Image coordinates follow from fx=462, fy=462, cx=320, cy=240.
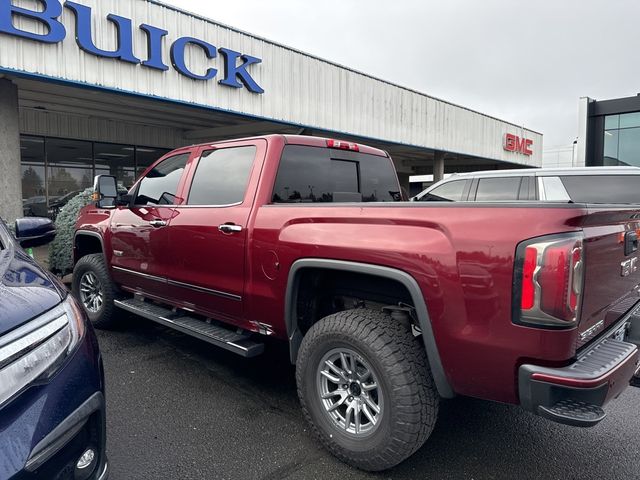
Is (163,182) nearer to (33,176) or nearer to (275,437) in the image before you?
(275,437)

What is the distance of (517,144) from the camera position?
23562mm

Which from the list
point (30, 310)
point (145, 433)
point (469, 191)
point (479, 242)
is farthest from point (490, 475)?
point (469, 191)

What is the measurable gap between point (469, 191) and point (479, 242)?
4.75 meters

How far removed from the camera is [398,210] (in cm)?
247

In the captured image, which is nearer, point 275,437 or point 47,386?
point 47,386

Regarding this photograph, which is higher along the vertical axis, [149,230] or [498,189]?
[498,189]

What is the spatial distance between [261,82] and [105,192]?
7.79m

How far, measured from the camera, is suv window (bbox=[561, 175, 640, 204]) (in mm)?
5473

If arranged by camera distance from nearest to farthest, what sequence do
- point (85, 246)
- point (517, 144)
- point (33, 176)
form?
point (85, 246), point (33, 176), point (517, 144)

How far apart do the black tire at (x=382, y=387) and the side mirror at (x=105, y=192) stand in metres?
2.82

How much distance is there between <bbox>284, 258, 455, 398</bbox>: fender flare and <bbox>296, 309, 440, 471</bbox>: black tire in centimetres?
11

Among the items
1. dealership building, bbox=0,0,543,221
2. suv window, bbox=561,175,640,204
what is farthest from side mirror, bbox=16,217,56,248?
dealership building, bbox=0,0,543,221

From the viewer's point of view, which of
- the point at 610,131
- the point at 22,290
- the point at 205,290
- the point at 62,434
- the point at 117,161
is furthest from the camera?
the point at 610,131

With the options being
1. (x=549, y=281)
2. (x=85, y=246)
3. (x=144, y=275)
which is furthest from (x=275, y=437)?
(x=85, y=246)
